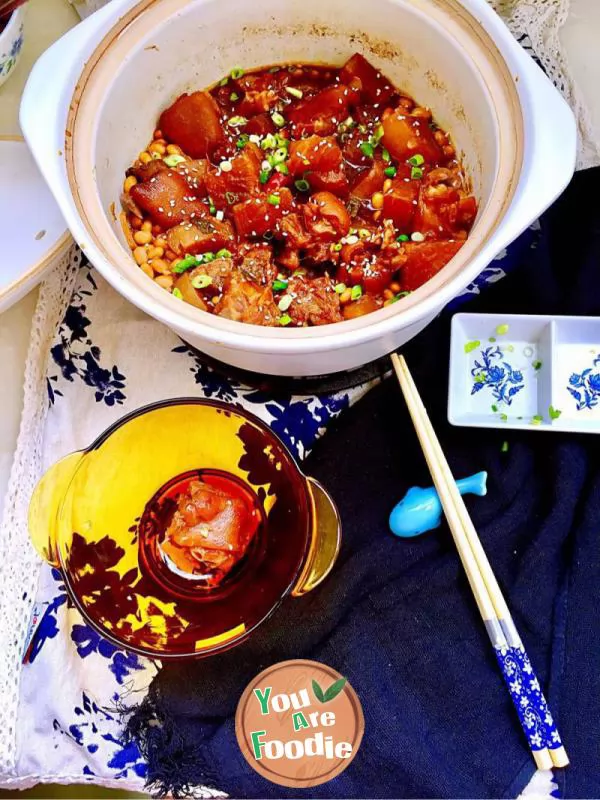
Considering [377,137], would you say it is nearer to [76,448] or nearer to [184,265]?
[184,265]

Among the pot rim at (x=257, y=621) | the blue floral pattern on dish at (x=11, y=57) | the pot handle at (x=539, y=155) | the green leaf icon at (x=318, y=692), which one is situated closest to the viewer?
the pot handle at (x=539, y=155)

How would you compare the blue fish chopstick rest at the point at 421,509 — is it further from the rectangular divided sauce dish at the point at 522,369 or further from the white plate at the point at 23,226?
the white plate at the point at 23,226

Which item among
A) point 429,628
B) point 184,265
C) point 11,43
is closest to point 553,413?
point 429,628

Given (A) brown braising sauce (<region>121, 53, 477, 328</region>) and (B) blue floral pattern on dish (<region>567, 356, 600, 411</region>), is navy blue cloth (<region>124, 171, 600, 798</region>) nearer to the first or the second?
(B) blue floral pattern on dish (<region>567, 356, 600, 411</region>)

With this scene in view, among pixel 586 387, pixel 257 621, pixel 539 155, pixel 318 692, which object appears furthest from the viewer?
pixel 586 387

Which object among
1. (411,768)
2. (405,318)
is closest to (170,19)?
(405,318)

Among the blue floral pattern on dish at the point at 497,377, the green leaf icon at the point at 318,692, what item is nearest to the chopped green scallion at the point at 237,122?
the blue floral pattern on dish at the point at 497,377
